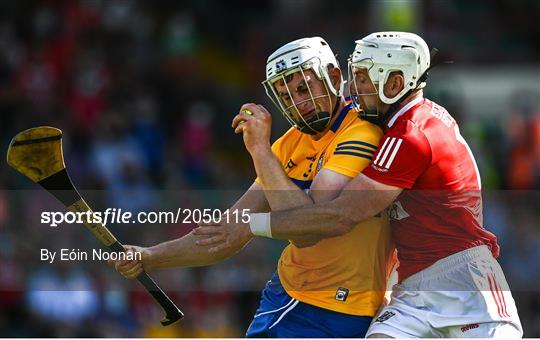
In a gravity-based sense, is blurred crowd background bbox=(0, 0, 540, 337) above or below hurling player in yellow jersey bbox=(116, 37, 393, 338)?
below

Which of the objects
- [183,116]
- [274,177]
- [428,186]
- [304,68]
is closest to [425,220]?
[428,186]

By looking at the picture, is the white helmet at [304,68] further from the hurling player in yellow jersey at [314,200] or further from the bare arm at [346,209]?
the bare arm at [346,209]

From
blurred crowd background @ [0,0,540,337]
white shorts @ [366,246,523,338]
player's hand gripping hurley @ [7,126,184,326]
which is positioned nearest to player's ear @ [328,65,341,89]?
white shorts @ [366,246,523,338]

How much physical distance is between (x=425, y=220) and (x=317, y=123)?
2.23 ft

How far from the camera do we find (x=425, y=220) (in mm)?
5910

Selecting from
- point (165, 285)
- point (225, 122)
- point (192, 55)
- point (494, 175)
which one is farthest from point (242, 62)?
point (165, 285)

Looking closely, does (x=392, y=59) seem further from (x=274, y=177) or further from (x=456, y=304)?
(x=456, y=304)

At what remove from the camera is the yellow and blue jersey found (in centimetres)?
588

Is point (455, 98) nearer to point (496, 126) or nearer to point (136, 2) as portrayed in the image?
point (496, 126)

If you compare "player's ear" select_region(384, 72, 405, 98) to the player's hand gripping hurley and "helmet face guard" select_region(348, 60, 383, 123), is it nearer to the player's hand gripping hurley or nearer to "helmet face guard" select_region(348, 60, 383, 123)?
"helmet face guard" select_region(348, 60, 383, 123)

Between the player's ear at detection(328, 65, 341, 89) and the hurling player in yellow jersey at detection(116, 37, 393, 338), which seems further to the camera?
the player's ear at detection(328, 65, 341, 89)

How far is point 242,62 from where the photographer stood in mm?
15203

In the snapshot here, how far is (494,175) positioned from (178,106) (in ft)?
11.5

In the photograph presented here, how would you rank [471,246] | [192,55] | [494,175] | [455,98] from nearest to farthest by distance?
[471,246]
[494,175]
[455,98]
[192,55]
